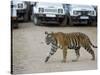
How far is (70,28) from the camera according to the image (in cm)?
239

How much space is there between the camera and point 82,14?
248 cm

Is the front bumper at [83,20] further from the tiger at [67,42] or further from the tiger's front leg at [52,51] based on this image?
the tiger's front leg at [52,51]

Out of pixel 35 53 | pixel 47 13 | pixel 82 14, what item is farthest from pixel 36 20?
pixel 82 14

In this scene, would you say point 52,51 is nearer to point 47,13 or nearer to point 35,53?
point 35,53

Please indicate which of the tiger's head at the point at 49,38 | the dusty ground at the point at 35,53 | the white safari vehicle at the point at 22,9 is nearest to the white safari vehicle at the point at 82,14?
the dusty ground at the point at 35,53

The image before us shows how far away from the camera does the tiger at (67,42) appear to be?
2.31 m

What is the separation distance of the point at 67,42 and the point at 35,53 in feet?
1.49

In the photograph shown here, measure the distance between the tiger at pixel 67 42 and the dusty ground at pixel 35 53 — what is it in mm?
47

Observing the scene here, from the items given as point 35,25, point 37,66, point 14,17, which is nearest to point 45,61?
point 37,66

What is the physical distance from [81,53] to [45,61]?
502mm

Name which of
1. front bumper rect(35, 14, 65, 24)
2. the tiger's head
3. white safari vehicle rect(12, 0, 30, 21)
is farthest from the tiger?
white safari vehicle rect(12, 0, 30, 21)

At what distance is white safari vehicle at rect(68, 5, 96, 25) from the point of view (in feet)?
7.89

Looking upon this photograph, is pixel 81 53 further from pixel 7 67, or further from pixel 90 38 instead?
pixel 7 67

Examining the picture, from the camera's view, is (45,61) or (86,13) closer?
(45,61)
